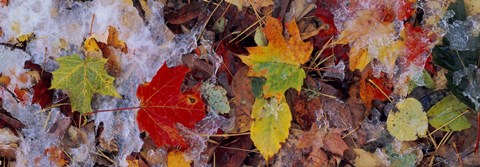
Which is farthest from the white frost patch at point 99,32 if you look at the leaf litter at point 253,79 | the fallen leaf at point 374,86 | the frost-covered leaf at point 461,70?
the frost-covered leaf at point 461,70

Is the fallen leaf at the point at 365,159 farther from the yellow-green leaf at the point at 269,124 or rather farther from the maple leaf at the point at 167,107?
the maple leaf at the point at 167,107

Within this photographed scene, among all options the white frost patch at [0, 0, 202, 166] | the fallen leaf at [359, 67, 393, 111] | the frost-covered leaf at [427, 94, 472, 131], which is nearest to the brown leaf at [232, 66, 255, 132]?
the white frost patch at [0, 0, 202, 166]

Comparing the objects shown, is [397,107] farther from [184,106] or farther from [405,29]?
[184,106]

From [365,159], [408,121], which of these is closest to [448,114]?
[408,121]

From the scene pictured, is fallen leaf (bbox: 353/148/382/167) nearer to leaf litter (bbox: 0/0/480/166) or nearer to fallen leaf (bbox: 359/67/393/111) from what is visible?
leaf litter (bbox: 0/0/480/166)

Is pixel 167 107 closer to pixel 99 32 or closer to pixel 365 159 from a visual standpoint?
pixel 99 32

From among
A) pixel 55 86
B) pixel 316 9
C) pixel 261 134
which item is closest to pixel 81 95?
pixel 55 86
